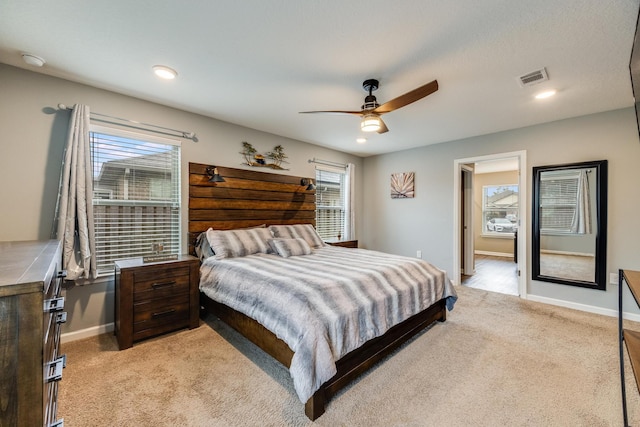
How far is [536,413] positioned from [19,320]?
8.41 ft

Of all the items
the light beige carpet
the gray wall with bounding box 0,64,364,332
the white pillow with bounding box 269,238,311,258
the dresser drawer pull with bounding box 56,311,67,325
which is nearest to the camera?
the dresser drawer pull with bounding box 56,311,67,325

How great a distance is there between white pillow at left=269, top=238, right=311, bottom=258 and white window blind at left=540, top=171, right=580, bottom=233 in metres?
3.34

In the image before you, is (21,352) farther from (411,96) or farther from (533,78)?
(533,78)

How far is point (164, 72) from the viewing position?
2381 millimetres

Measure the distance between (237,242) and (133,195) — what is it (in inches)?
49.2

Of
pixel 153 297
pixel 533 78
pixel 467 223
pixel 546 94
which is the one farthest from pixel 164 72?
pixel 467 223

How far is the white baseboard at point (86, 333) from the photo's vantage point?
2.53 m

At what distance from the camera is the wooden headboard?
11.2 feet

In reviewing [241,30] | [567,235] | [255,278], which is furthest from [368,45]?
[567,235]

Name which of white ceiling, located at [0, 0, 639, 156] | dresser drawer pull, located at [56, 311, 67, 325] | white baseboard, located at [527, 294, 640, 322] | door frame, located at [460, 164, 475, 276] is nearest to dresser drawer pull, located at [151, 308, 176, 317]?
dresser drawer pull, located at [56, 311, 67, 325]

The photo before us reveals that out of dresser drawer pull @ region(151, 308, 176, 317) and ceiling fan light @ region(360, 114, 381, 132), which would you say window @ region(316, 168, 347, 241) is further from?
dresser drawer pull @ region(151, 308, 176, 317)

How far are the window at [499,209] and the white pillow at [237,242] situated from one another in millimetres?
7044

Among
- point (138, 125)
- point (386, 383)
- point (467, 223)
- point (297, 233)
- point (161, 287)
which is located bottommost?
point (386, 383)

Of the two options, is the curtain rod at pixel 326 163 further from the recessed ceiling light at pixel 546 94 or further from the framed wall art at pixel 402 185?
the recessed ceiling light at pixel 546 94
